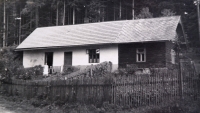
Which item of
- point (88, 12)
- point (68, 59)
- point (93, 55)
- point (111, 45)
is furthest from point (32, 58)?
point (88, 12)

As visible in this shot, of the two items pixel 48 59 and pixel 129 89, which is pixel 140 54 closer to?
pixel 48 59

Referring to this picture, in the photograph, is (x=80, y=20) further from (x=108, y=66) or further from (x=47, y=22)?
(x=108, y=66)

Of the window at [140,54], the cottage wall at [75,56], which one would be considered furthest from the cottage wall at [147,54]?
the cottage wall at [75,56]

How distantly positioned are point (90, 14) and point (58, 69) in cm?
2487

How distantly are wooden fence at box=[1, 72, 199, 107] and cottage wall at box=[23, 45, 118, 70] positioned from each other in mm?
11791

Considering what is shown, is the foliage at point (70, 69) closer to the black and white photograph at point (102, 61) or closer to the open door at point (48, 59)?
the black and white photograph at point (102, 61)

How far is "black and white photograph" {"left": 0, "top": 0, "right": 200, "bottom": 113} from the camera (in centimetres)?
1274

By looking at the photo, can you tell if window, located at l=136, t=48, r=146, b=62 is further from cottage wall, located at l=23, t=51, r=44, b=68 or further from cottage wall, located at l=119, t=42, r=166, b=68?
cottage wall, located at l=23, t=51, r=44, b=68

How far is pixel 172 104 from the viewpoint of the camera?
11.8 metres

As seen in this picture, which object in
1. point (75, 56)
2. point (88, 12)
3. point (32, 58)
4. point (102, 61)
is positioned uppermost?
point (88, 12)

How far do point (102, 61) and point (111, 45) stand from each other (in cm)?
187

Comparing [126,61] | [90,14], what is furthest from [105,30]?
[90,14]

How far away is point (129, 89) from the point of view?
13109 mm

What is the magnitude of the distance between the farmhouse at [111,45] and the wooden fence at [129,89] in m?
11.0
